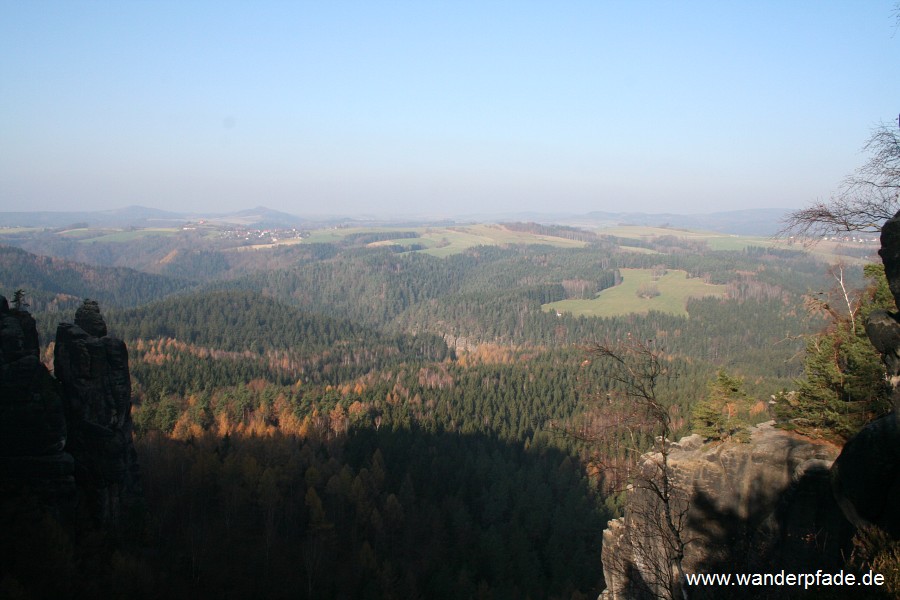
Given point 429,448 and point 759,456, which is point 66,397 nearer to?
point 759,456

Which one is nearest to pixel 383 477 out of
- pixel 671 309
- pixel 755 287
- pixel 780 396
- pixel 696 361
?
pixel 780 396

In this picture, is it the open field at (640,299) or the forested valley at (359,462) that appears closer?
the forested valley at (359,462)

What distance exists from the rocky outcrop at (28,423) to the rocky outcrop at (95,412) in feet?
7.33

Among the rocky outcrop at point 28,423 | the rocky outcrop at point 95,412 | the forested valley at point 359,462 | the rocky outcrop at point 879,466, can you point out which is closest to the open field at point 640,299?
the forested valley at point 359,462

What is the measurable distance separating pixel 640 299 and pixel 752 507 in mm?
145618

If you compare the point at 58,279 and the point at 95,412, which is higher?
the point at 95,412

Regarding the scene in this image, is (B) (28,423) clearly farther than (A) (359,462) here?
No

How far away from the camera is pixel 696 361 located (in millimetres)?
100562

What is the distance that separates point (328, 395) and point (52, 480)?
4454cm

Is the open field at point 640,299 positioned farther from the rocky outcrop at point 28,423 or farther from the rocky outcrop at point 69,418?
the rocky outcrop at point 28,423

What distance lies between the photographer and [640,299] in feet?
514

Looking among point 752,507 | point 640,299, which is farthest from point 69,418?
point 640,299

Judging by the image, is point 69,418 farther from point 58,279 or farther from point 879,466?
point 58,279

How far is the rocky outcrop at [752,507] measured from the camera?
1439 cm
